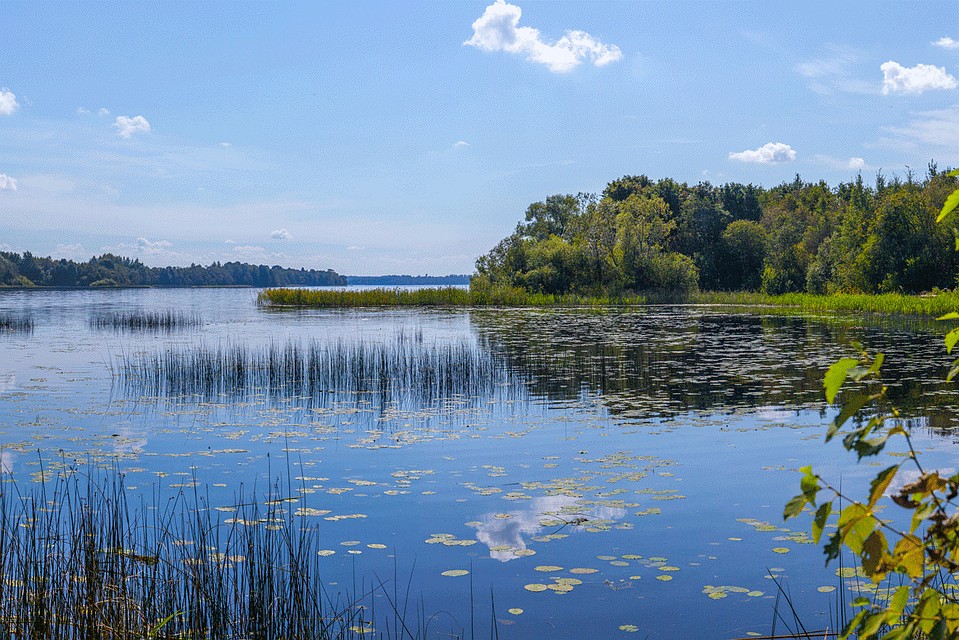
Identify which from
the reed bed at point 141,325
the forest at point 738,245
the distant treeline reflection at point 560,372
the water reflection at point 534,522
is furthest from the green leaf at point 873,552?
the forest at point 738,245

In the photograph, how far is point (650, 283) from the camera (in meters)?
53.3

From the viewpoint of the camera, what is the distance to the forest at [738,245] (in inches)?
1682

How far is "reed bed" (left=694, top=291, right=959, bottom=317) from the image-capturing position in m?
33.6

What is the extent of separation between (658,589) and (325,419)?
6.98m

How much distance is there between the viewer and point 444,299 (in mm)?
52781

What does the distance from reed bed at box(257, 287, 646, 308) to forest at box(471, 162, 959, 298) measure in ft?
4.89

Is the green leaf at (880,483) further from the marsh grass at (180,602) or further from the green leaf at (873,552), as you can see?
the marsh grass at (180,602)

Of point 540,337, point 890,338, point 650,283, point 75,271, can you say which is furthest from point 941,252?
point 75,271

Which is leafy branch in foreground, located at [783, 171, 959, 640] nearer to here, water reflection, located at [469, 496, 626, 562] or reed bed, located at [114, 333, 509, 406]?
water reflection, located at [469, 496, 626, 562]

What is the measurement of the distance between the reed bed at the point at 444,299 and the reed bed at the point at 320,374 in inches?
1263

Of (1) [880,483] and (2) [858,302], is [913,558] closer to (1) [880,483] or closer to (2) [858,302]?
(1) [880,483]

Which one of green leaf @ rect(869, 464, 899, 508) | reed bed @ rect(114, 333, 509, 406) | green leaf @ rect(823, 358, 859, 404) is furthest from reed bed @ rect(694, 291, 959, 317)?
green leaf @ rect(823, 358, 859, 404)

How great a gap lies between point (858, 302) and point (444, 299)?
24.6 m

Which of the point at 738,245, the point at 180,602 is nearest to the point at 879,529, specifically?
the point at 180,602
